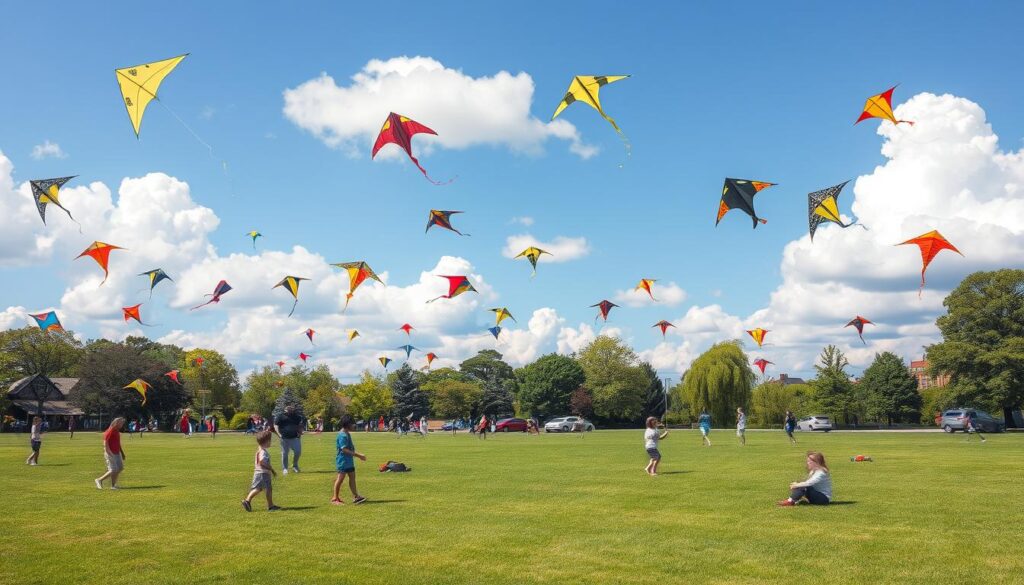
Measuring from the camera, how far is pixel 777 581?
771cm

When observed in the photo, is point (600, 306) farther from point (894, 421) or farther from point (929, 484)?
point (894, 421)

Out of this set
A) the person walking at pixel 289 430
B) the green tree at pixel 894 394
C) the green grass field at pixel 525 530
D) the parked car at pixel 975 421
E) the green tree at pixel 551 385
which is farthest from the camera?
the green tree at pixel 551 385

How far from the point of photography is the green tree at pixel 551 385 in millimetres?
94812

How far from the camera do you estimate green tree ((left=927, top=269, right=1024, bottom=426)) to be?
171 feet

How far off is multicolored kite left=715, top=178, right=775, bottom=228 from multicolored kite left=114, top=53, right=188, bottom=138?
1537cm

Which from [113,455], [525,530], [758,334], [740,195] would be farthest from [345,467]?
[758,334]

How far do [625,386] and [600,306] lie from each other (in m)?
50.5

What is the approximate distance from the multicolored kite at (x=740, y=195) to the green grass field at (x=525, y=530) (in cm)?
805

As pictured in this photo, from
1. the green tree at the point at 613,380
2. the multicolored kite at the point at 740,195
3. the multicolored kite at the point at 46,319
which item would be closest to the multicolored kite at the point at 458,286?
the multicolored kite at the point at 740,195

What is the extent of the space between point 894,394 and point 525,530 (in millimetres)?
84983

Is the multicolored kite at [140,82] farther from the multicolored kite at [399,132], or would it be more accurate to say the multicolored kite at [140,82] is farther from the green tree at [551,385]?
the green tree at [551,385]

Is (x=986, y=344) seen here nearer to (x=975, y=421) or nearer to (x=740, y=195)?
(x=975, y=421)

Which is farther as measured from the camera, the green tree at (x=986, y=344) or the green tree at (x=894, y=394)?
the green tree at (x=894, y=394)

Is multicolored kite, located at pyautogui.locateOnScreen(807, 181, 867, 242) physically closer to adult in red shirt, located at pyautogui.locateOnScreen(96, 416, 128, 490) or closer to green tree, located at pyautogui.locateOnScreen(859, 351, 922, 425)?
adult in red shirt, located at pyautogui.locateOnScreen(96, 416, 128, 490)
